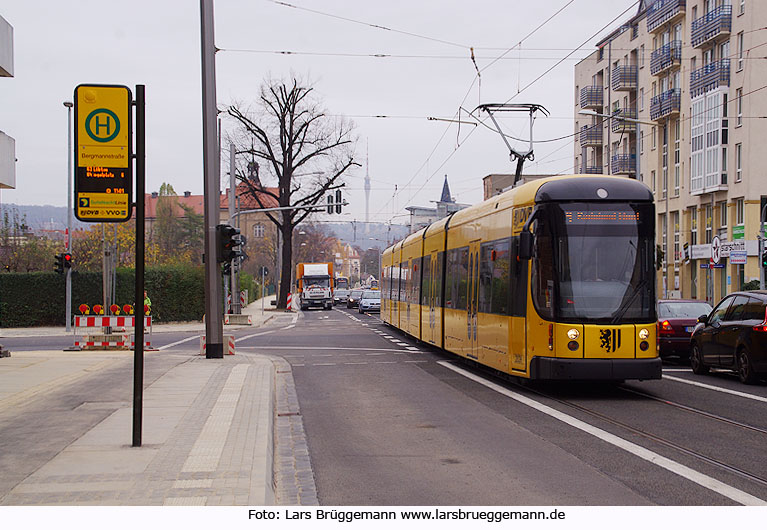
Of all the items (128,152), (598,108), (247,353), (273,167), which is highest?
(598,108)

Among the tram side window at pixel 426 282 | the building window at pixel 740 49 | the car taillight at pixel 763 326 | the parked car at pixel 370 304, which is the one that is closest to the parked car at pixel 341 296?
the parked car at pixel 370 304

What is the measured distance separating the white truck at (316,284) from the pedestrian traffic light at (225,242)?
50.0 metres

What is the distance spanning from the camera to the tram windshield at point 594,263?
1379 centimetres

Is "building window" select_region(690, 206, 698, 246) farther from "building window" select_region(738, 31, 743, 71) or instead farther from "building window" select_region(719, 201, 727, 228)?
"building window" select_region(738, 31, 743, 71)

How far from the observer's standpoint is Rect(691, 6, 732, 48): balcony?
164ft

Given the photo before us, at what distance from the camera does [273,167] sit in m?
64.0

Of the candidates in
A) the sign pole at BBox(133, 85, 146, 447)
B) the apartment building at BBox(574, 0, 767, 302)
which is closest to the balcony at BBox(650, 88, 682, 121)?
the apartment building at BBox(574, 0, 767, 302)

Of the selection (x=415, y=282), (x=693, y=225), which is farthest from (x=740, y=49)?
(x=415, y=282)

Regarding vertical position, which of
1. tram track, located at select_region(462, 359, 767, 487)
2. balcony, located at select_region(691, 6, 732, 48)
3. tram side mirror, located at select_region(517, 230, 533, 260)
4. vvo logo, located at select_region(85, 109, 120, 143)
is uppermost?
balcony, located at select_region(691, 6, 732, 48)

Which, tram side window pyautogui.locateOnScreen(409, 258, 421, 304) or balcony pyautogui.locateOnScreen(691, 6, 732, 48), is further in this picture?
balcony pyautogui.locateOnScreen(691, 6, 732, 48)

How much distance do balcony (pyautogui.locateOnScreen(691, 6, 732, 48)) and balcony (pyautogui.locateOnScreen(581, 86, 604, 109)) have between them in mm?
18482
